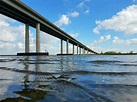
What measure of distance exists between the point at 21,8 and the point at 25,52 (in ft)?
63.6

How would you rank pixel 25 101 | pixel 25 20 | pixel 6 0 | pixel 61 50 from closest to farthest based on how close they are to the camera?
pixel 25 101
pixel 6 0
pixel 25 20
pixel 61 50

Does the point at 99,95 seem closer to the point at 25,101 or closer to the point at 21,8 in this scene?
the point at 25,101

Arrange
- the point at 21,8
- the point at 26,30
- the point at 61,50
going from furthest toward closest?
the point at 61,50, the point at 26,30, the point at 21,8

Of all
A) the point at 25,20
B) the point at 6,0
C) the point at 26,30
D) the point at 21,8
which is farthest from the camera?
the point at 26,30

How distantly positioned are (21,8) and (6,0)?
7.01 metres

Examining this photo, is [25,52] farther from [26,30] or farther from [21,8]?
[21,8]

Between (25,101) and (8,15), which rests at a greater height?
(8,15)

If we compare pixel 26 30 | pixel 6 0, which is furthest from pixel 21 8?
pixel 26 30

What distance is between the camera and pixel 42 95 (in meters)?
4.13

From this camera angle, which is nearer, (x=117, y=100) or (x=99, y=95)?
(x=117, y=100)

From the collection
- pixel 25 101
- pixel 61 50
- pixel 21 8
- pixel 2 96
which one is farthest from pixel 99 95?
pixel 61 50

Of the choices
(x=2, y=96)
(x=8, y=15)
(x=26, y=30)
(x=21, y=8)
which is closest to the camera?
(x=2, y=96)

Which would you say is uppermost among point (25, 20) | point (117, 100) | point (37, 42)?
point (25, 20)

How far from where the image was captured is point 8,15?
58000mm
